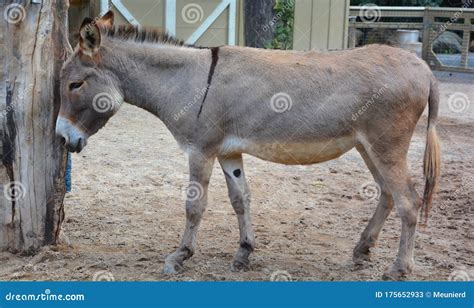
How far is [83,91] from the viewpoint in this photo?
4652mm

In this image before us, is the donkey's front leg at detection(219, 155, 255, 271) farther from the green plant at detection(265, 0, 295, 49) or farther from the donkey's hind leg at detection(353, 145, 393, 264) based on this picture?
the green plant at detection(265, 0, 295, 49)

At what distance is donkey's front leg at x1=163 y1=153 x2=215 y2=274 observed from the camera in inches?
185

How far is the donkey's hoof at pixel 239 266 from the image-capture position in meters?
4.88

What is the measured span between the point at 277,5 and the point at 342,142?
23.6 ft

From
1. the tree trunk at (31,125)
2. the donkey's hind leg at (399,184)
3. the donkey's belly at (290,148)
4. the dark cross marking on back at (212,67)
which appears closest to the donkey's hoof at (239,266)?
the donkey's belly at (290,148)

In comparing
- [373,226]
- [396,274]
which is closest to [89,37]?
[373,226]

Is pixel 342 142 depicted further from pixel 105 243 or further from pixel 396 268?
pixel 105 243

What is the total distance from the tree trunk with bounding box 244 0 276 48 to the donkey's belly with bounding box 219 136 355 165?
6.31 m

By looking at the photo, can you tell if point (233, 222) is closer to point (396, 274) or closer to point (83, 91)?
point (396, 274)

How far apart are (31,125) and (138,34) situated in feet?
3.33

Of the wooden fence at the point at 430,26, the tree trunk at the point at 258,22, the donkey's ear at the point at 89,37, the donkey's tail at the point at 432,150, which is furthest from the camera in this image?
the wooden fence at the point at 430,26

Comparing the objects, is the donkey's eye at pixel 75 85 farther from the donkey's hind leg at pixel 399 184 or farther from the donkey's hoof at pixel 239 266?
the donkey's hind leg at pixel 399 184

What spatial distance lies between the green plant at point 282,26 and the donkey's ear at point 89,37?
670cm

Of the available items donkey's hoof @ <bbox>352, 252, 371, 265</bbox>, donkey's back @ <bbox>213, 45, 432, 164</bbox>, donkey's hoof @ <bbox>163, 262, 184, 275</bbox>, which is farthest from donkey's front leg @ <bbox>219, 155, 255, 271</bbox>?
donkey's hoof @ <bbox>352, 252, 371, 265</bbox>
